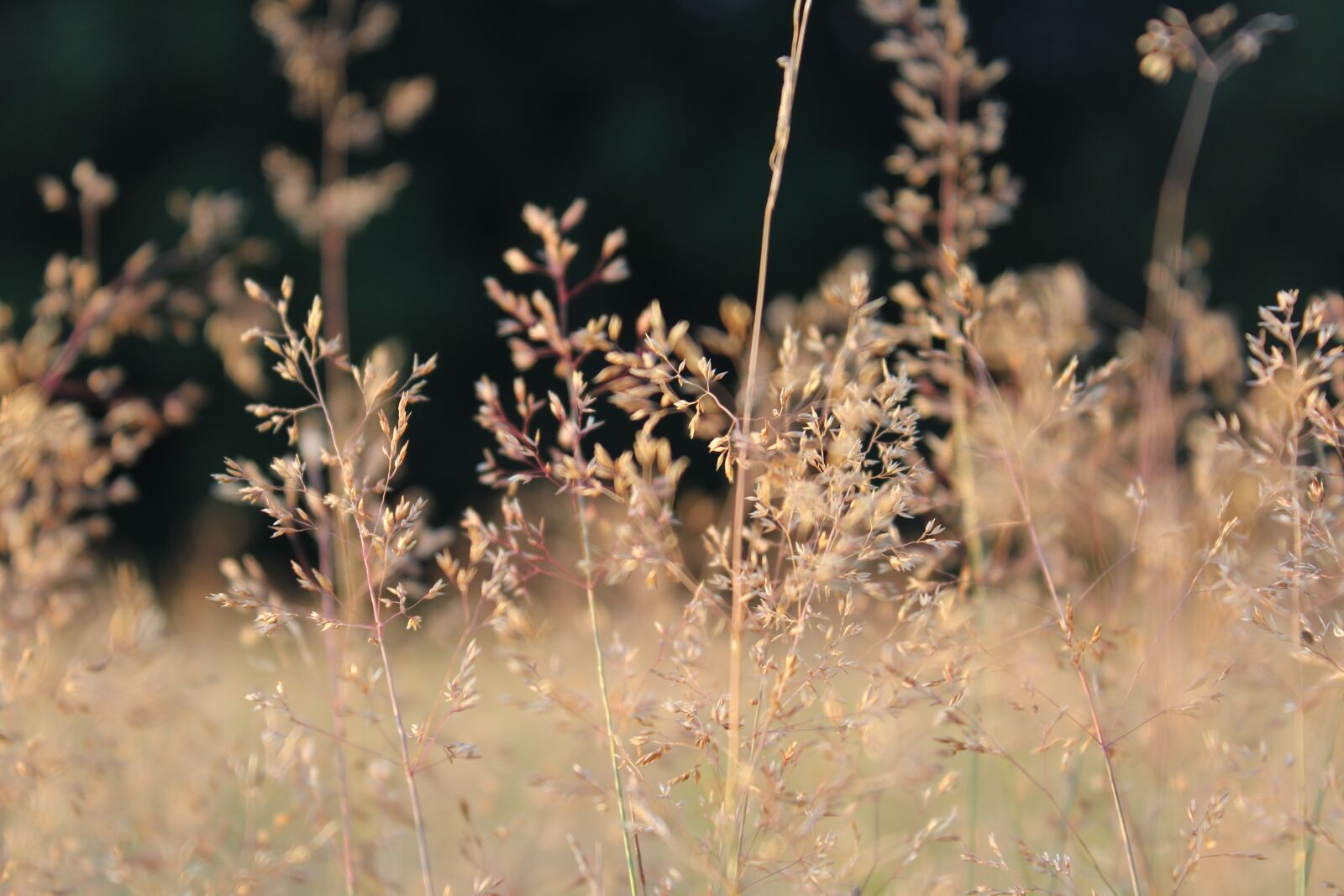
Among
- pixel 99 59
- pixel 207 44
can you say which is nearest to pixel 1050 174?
pixel 207 44

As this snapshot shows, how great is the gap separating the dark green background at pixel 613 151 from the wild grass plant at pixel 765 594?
6559 millimetres

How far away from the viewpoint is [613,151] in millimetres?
9375

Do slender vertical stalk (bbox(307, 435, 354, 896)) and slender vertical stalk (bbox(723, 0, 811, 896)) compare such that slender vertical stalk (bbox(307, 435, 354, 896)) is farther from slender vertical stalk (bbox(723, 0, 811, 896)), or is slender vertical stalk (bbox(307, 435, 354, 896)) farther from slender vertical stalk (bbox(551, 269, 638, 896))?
slender vertical stalk (bbox(723, 0, 811, 896))

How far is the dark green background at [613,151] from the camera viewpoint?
898 cm

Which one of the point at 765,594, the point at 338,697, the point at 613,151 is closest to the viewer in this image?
the point at 765,594

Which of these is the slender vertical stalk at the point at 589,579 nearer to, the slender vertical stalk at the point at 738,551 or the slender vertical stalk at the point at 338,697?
the slender vertical stalk at the point at 738,551

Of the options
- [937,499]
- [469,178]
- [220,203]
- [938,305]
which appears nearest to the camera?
[937,499]

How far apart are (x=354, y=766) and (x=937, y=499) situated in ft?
2.72

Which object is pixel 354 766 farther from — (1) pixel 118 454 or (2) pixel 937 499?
(2) pixel 937 499

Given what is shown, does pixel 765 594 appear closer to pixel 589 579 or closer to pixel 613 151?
pixel 589 579

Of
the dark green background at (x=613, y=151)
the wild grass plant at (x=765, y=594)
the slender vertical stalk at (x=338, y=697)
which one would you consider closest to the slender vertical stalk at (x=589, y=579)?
the wild grass plant at (x=765, y=594)

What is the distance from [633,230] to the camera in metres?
9.31

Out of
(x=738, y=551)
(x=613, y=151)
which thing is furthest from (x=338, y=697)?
(x=613, y=151)

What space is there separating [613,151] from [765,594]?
8814 mm
